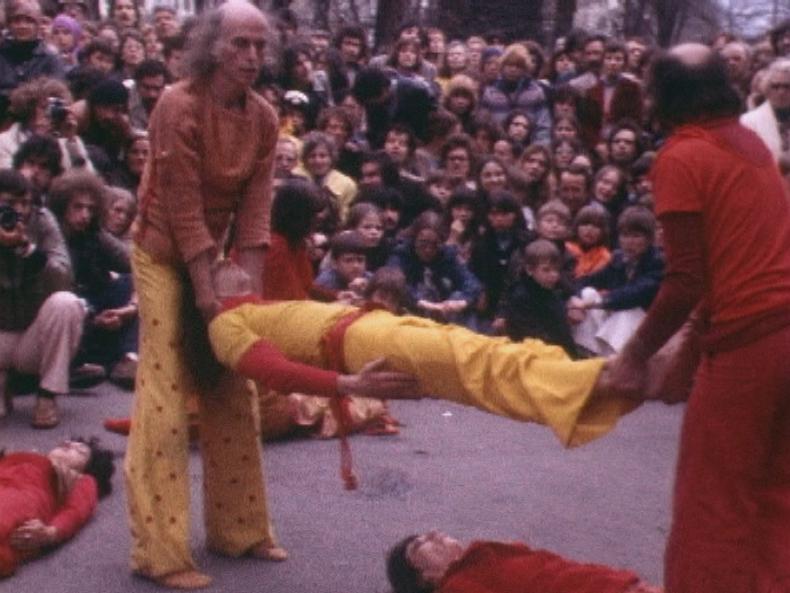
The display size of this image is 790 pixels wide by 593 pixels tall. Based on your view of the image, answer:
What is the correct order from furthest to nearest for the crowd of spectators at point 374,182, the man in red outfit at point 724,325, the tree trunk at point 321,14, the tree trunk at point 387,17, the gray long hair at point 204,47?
1. the tree trunk at point 321,14
2. the tree trunk at point 387,17
3. the crowd of spectators at point 374,182
4. the gray long hair at point 204,47
5. the man in red outfit at point 724,325

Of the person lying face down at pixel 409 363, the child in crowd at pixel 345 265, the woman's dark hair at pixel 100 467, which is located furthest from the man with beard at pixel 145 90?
the person lying face down at pixel 409 363

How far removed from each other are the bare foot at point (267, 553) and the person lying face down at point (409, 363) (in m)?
1.15

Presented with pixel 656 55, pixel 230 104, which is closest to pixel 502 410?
pixel 656 55

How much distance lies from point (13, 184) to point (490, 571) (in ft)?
13.4

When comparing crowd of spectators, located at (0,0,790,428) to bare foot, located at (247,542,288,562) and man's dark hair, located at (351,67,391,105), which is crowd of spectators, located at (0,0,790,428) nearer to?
man's dark hair, located at (351,67,391,105)

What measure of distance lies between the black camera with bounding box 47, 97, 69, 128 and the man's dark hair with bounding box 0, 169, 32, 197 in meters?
1.82

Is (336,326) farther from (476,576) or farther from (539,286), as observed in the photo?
(539,286)

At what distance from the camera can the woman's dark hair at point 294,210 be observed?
7660 mm

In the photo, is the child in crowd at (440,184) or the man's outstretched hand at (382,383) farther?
the child in crowd at (440,184)

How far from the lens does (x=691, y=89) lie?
15.6ft

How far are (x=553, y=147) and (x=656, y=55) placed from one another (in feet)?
27.2

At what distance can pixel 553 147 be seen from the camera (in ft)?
42.9

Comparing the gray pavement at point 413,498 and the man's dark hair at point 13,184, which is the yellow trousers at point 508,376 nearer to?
the gray pavement at point 413,498

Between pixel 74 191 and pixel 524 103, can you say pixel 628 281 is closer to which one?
pixel 74 191
